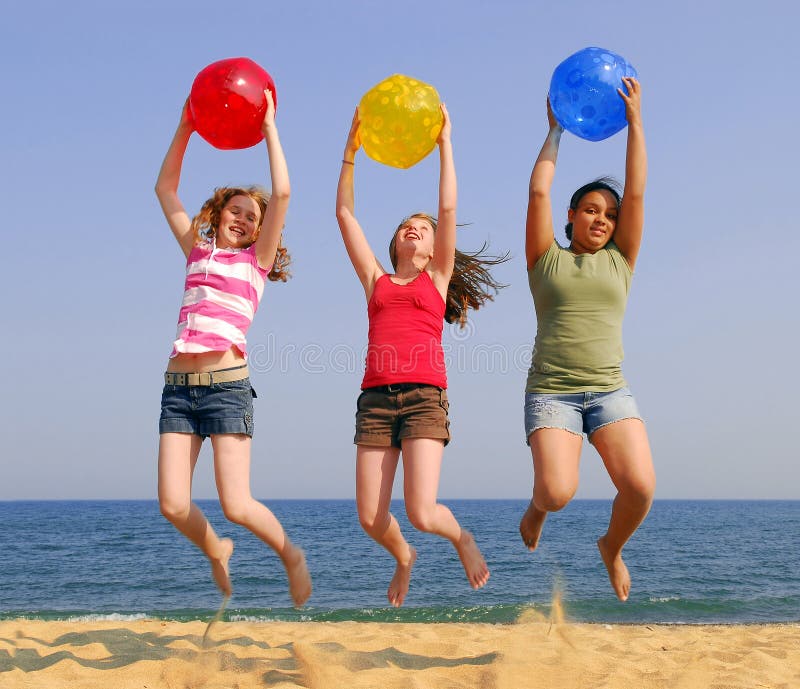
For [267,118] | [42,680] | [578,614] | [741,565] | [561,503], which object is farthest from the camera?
[741,565]

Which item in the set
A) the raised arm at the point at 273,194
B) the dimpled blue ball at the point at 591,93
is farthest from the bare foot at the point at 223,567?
the dimpled blue ball at the point at 591,93

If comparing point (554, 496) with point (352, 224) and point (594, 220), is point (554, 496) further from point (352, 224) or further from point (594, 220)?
point (352, 224)

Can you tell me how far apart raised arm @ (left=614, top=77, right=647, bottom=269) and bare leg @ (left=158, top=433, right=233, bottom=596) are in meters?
3.04

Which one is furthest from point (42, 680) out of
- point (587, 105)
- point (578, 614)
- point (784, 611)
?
point (784, 611)

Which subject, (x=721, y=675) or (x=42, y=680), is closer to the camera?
(x=42, y=680)

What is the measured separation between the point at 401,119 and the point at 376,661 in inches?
161

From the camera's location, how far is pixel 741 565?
82.3 ft

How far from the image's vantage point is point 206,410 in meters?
4.80

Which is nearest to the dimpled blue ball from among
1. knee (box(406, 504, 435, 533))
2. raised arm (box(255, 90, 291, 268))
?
raised arm (box(255, 90, 291, 268))

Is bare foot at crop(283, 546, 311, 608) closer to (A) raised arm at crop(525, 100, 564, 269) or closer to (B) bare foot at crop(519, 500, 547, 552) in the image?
(B) bare foot at crop(519, 500, 547, 552)

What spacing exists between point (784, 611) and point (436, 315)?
541 inches

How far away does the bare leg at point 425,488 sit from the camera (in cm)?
462

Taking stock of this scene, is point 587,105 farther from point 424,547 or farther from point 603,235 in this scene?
point 424,547

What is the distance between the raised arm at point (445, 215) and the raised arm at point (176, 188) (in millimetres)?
1668
